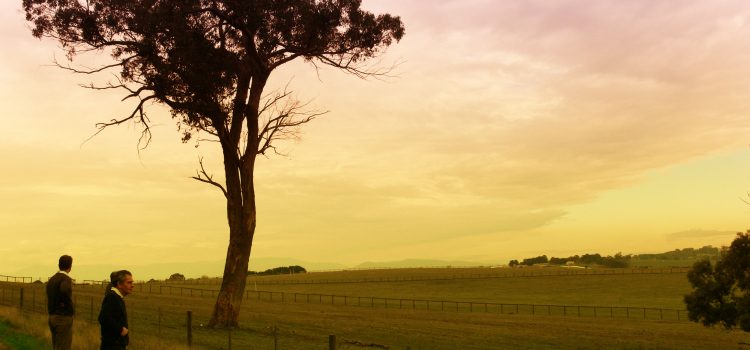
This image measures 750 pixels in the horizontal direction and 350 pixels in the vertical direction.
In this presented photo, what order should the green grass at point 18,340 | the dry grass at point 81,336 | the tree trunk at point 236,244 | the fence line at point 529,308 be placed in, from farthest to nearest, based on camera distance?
the fence line at point 529,308, the tree trunk at point 236,244, the green grass at point 18,340, the dry grass at point 81,336

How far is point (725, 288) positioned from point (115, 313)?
33.1 metres

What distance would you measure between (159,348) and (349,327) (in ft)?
74.0

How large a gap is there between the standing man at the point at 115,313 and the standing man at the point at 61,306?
8.69 feet

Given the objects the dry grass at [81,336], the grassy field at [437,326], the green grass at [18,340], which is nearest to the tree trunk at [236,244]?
the grassy field at [437,326]

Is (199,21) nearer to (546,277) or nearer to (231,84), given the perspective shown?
(231,84)

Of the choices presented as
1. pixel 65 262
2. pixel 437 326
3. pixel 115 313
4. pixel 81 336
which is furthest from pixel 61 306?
pixel 437 326

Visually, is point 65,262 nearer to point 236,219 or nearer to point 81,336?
point 81,336

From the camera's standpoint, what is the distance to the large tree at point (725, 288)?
108 feet

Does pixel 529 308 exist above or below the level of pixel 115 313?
below

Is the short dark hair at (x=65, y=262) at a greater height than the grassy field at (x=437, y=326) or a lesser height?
greater

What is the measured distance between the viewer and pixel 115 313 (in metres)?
9.12

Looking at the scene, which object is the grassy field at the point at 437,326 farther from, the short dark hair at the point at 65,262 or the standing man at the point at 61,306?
the short dark hair at the point at 65,262

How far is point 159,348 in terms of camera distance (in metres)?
15.4

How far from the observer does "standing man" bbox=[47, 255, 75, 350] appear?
11586mm
